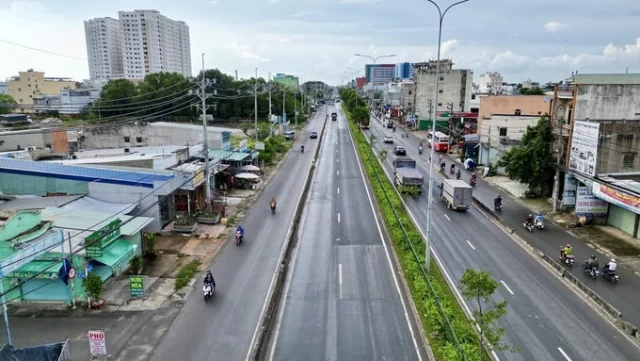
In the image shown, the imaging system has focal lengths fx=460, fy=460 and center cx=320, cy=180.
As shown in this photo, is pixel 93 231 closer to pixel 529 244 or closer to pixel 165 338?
pixel 165 338

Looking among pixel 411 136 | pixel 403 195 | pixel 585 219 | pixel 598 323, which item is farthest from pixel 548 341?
pixel 411 136

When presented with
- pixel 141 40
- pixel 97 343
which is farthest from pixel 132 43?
pixel 97 343

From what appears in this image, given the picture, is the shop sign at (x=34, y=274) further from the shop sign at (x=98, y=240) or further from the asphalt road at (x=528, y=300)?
the asphalt road at (x=528, y=300)

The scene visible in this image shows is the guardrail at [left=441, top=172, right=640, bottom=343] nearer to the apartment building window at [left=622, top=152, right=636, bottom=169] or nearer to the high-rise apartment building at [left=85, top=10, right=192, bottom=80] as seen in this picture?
the apartment building window at [left=622, top=152, right=636, bottom=169]

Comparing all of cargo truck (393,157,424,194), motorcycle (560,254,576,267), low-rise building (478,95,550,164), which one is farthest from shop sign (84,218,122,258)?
low-rise building (478,95,550,164)

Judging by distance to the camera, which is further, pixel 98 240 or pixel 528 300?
pixel 528 300

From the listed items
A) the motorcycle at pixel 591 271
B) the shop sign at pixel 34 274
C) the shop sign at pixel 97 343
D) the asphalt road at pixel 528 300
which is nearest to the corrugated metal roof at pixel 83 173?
the shop sign at pixel 34 274

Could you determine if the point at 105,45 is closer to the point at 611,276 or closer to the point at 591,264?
the point at 591,264

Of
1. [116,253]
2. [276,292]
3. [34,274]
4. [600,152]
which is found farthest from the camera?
[600,152]
